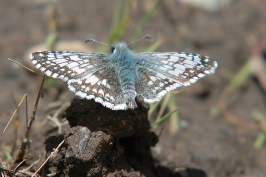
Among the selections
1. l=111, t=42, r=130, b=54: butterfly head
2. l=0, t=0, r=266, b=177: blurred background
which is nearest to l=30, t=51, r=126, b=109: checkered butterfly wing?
l=111, t=42, r=130, b=54: butterfly head

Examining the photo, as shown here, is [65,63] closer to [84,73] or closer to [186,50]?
[84,73]

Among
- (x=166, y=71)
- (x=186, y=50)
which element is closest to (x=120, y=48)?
(x=166, y=71)

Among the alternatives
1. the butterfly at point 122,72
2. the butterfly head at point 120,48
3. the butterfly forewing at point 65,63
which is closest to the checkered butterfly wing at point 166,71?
the butterfly at point 122,72

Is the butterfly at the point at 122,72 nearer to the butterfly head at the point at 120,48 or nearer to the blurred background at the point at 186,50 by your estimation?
the butterfly head at the point at 120,48

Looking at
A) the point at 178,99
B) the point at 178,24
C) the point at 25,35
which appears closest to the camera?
the point at 178,99

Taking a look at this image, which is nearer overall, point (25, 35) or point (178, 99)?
point (178, 99)

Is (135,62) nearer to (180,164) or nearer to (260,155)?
(180,164)

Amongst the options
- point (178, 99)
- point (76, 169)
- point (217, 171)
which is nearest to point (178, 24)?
point (178, 99)
